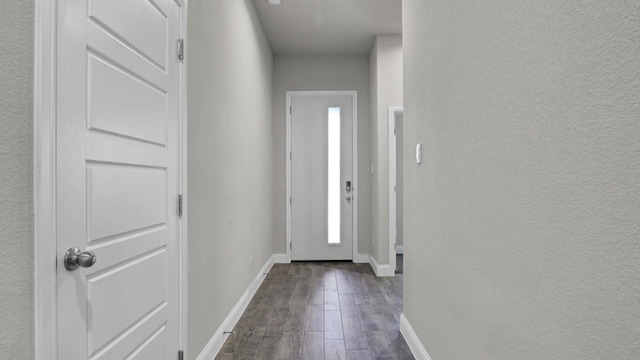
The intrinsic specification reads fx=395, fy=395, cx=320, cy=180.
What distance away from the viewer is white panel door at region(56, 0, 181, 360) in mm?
1070

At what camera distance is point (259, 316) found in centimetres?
315

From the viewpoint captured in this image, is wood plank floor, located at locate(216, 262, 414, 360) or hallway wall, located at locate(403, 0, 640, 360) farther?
wood plank floor, located at locate(216, 262, 414, 360)

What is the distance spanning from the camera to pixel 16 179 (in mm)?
894

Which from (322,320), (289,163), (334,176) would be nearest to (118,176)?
(322,320)

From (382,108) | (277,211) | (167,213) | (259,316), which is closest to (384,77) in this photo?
(382,108)

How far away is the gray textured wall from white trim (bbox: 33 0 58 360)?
0.05 ft

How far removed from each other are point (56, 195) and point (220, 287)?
169cm

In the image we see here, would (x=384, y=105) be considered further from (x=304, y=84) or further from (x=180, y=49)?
(x=180, y=49)

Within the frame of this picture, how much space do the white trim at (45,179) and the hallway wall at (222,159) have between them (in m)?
0.99

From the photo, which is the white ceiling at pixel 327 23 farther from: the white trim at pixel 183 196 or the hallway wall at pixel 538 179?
the hallway wall at pixel 538 179

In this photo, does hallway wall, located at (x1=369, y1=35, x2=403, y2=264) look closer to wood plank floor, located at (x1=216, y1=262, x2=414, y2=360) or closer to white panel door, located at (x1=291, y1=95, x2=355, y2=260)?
wood plank floor, located at (x1=216, y1=262, x2=414, y2=360)

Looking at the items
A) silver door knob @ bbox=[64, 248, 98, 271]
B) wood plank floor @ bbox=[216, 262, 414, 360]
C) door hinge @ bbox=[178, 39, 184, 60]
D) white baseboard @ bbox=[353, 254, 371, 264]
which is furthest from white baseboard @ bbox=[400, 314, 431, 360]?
white baseboard @ bbox=[353, 254, 371, 264]

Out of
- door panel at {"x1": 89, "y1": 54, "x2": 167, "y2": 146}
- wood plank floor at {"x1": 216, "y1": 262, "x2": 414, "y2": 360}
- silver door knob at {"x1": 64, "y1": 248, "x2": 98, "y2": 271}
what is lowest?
wood plank floor at {"x1": 216, "y1": 262, "x2": 414, "y2": 360}

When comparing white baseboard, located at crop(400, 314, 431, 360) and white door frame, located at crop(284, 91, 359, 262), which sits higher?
white door frame, located at crop(284, 91, 359, 262)
